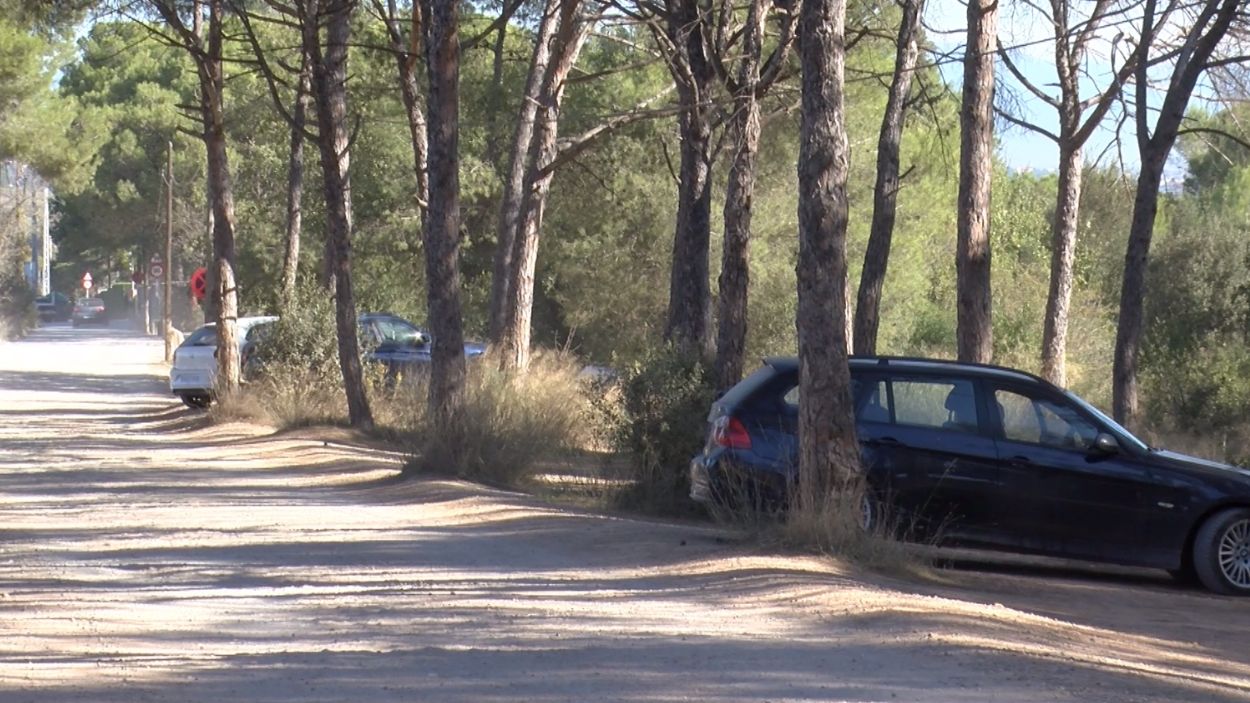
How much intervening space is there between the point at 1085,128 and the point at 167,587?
63.6ft

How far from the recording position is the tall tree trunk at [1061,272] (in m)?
28.4

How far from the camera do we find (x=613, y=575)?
11.0 metres

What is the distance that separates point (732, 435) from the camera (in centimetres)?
1276

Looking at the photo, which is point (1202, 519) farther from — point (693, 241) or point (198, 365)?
point (198, 365)

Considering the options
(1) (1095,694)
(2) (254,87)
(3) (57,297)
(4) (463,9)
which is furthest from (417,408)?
(3) (57,297)

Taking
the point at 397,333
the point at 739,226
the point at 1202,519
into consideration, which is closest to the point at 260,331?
the point at 397,333

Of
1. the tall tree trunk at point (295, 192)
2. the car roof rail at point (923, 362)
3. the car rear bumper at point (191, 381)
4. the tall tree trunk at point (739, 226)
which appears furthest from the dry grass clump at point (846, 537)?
the car rear bumper at point (191, 381)

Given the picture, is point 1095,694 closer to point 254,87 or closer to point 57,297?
point 254,87

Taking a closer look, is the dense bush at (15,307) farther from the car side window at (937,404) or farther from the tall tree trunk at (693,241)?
the car side window at (937,404)

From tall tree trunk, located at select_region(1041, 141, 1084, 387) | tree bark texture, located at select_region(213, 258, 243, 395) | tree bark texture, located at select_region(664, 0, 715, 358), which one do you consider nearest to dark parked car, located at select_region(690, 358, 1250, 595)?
tree bark texture, located at select_region(664, 0, 715, 358)

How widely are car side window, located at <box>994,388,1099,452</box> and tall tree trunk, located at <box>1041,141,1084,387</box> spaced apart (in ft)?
52.4

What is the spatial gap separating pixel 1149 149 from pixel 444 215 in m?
9.31

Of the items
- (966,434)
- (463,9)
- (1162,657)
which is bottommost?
(1162,657)

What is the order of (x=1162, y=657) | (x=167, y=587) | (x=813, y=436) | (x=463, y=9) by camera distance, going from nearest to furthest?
(x=1162, y=657)
(x=167, y=587)
(x=813, y=436)
(x=463, y=9)
